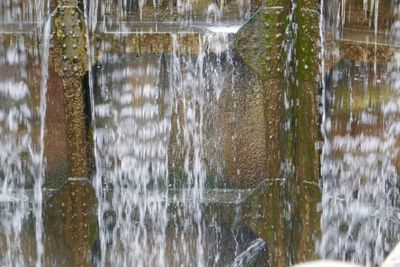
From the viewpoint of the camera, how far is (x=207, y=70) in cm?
364

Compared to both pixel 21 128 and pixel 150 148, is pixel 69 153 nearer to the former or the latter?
pixel 21 128

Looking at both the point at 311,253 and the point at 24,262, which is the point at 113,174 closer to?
the point at 24,262

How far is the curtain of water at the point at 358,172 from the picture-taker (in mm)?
3576

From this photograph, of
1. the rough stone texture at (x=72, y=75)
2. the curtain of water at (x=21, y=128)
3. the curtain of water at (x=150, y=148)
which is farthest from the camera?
the curtain of water at (x=150, y=148)

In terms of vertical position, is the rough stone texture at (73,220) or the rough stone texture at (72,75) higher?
the rough stone texture at (72,75)

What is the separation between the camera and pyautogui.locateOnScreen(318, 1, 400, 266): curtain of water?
3.58m

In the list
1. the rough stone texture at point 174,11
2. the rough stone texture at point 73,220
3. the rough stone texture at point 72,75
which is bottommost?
the rough stone texture at point 73,220

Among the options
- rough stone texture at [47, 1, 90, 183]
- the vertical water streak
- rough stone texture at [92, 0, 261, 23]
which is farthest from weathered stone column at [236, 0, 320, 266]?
the vertical water streak

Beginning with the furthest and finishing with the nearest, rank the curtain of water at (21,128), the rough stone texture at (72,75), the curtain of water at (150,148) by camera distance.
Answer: the curtain of water at (150,148) → the curtain of water at (21,128) → the rough stone texture at (72,75)

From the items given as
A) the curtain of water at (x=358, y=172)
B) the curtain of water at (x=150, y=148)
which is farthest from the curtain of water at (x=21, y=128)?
the curtain of water at (x=358, y=172)

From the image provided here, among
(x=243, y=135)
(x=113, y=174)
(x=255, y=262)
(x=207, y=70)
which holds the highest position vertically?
(x=207, y=70)

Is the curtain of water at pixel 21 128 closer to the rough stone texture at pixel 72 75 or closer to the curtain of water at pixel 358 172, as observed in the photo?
the rough stone texture at pixel 72 75

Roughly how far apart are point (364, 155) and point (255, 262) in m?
0.90

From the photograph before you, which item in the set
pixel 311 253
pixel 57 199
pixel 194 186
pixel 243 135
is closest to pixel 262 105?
pixel 243 135
